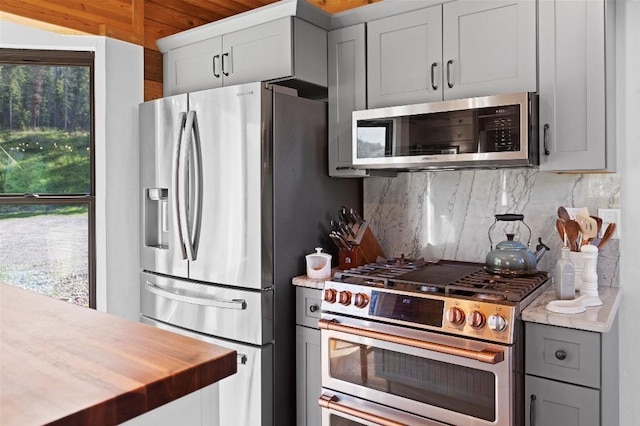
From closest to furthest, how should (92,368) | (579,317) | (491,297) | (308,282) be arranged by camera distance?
(92,368), (579,317), (491,297), (308,282)

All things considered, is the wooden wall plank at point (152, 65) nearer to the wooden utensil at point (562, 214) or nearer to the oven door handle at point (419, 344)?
the oven door handle at point (419, 344)

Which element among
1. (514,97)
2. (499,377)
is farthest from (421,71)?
(499,377)

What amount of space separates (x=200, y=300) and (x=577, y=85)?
6.51 ft

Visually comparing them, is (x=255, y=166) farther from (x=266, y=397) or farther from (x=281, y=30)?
(x=266, y=397)

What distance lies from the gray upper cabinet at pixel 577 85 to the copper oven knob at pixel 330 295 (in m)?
1.04

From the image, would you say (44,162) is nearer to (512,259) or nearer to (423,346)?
(423,346)

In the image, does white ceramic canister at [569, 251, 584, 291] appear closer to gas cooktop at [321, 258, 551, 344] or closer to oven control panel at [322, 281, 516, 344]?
gas cooktop at [321, 258, 551, 344]

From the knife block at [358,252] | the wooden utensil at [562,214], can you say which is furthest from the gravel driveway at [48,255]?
the wooden utensil at [562,214]

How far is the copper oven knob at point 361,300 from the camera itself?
2.16 m

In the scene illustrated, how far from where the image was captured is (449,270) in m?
2.44

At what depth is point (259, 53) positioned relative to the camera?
2.70 meters

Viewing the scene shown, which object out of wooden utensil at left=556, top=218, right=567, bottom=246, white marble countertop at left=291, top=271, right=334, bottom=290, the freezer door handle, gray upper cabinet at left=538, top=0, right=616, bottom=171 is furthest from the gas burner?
the freezer door handle

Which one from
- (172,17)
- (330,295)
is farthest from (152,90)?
(330,295)

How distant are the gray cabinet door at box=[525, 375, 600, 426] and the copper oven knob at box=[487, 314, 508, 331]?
239 millimetres
